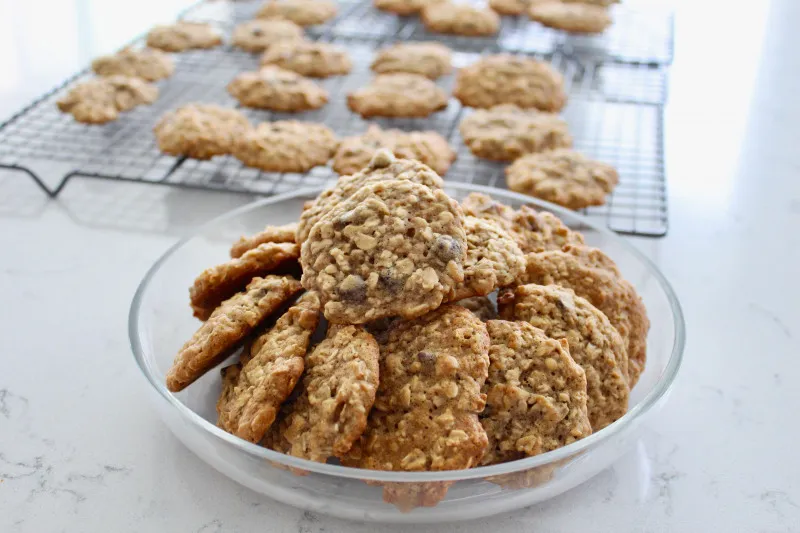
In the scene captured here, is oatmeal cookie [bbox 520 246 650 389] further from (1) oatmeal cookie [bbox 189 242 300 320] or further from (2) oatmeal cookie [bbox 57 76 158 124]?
(2) oatmeal cookie [bbox 57 76 158 124]

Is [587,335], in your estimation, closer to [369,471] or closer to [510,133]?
[369,471]

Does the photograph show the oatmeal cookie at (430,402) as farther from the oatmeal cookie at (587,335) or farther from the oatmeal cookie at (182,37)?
the oatmeal cookie at (182,37)

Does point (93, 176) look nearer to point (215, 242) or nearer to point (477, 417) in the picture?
point (215, 242)

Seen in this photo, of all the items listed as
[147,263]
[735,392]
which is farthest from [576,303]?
[147,263]

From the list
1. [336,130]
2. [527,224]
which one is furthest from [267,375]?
[336,130]

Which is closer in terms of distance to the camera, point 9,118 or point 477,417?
point 477,417
